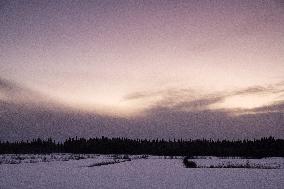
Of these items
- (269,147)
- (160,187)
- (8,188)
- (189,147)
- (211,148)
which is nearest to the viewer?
(8,188)

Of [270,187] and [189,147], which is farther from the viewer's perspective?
[189,147]

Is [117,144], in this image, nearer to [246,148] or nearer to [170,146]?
[170,146]

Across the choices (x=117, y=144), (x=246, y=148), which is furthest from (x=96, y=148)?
(x=246, y=148)

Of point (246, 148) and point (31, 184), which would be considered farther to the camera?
point (246, 148)

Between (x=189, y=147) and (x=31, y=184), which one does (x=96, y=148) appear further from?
(x=31, y=184)

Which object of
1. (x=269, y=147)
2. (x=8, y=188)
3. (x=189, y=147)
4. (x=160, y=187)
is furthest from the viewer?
(x=189, y=147)

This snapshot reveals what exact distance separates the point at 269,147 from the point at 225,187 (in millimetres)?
125555

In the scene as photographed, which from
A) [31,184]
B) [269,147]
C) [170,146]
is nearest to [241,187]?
[31,184]

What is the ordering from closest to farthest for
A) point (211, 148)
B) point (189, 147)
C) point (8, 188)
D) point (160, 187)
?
point (8, 188) < point (160, 187) < point (211, 148) < point (189, 147)

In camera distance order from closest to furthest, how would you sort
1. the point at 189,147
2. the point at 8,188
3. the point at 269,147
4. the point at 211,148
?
the point at 8,188 → the point at 269,147 → the point at 211,148 → the point at 189,147

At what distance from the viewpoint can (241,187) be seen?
27297 mm

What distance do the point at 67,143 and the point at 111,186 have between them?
6239 inches

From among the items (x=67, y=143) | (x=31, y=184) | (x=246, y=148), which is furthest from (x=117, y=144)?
(x=31, y=184)

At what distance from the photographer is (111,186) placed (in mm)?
26688
